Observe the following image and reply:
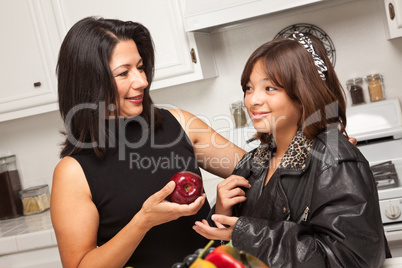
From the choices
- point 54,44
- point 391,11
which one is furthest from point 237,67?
point 54,44

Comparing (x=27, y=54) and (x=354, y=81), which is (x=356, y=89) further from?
(x=27, y=54)

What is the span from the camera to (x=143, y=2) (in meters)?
2.39

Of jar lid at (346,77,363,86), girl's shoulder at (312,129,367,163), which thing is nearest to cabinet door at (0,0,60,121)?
jar lid at (346,77,363,86)

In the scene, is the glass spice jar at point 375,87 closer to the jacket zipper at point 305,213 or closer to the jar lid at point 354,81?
the jar lid at point 354,81

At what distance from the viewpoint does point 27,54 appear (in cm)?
255

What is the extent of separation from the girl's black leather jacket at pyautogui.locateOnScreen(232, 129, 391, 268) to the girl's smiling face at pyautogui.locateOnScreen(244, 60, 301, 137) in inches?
2.1

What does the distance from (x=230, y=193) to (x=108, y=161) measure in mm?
416

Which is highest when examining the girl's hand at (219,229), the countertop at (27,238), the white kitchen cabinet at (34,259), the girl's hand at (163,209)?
the girl's hand at (163,209)

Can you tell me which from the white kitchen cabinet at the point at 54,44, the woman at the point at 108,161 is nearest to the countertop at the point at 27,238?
the white kitchen cabinet at the point at 54,44

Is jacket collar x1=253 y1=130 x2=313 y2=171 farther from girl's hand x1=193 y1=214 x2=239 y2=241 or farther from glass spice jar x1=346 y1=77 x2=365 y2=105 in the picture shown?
glass spice jar x1=346 y1=77 x2=365 y2=105

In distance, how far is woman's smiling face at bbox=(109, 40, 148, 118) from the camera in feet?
4.25

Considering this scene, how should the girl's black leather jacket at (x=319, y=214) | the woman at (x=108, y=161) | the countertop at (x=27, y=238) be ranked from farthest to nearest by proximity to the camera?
1. the countertop at (x=27, y=238)
2. the woman at (x=108, y=161)
3. the girl's black leather jacket at (x=319, y=214)

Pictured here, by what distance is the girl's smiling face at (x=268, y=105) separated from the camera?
1.07 meters

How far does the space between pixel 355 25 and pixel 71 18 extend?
148 cm
